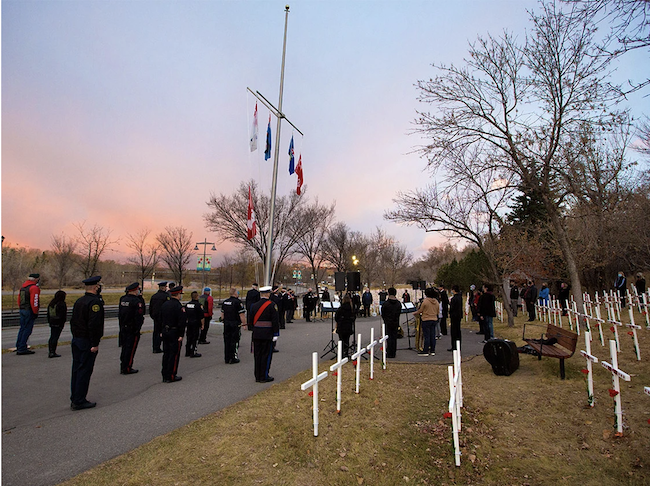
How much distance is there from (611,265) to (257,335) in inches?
1194

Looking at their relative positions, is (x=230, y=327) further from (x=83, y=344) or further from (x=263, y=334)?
(x=83, y=344)

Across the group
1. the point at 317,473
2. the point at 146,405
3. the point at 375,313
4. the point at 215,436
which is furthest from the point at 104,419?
the point at 375,313

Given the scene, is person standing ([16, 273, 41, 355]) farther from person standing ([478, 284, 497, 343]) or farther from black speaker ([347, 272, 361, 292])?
person standing ([478, 284, 497, 343])

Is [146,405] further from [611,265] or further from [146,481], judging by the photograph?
[611,265]

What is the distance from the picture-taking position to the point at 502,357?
25.5 ft

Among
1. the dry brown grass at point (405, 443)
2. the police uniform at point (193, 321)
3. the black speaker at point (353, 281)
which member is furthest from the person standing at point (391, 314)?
the police uniform at point (193, 321)

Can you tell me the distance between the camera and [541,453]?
457 cm

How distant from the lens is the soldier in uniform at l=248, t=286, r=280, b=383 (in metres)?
7.60

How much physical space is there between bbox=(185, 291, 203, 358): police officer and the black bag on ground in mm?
7356

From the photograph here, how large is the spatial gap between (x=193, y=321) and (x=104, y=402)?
11.8 feet

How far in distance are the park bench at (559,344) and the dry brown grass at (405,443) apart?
47cm

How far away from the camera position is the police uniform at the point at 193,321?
9.80 meters

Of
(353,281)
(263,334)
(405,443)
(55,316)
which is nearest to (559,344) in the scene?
(405,443)

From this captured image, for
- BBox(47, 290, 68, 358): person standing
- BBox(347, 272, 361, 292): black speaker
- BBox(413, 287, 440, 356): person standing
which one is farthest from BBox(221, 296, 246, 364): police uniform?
BBox(413, 287, 440, 356): person standing
